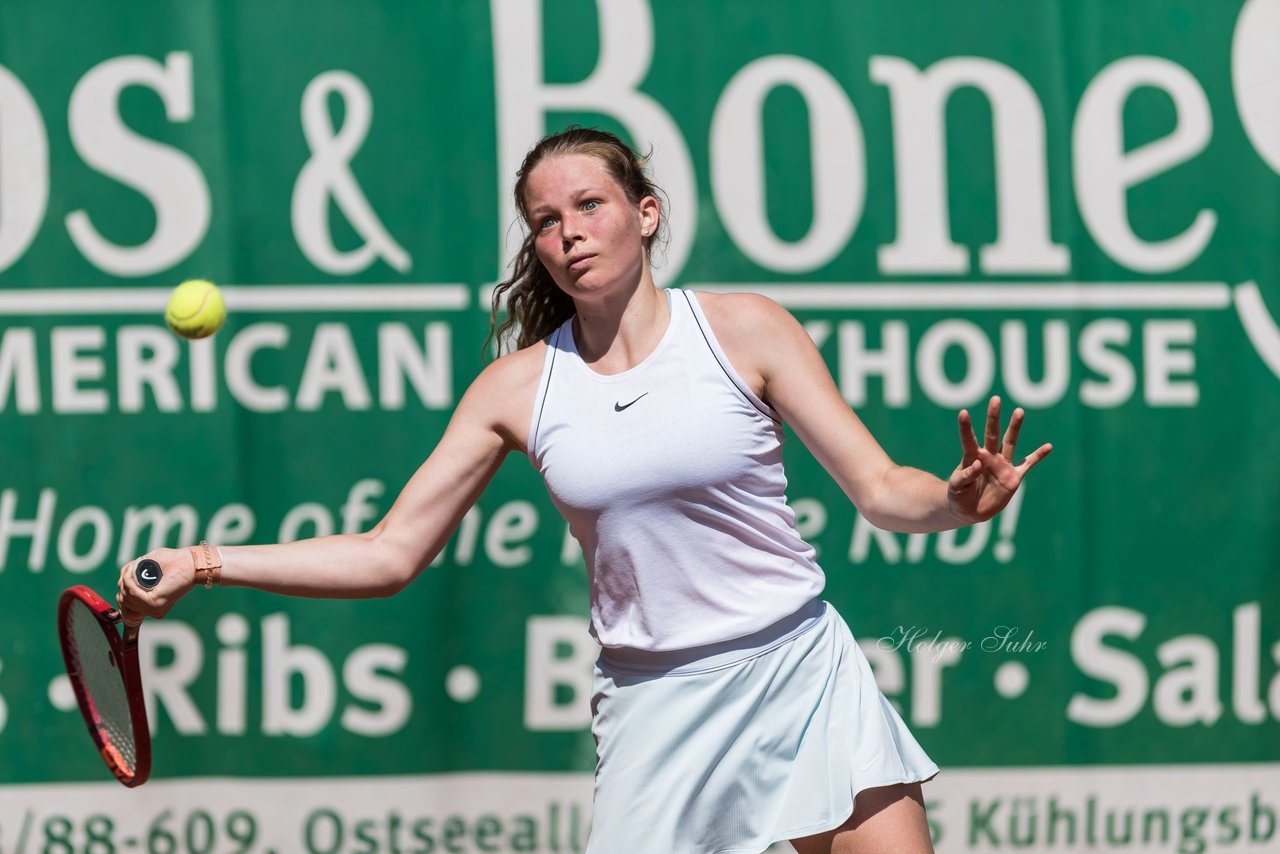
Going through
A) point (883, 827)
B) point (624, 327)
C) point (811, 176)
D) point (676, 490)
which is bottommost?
point (883, 827)

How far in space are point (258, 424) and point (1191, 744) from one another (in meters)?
2.54

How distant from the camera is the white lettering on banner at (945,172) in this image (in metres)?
3.55

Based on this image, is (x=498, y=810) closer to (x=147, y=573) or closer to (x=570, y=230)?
(x=147, y=573)

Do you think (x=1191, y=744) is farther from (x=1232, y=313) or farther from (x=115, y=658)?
(x=115, y=658)

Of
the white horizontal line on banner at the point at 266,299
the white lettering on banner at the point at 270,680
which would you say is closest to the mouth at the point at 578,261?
the white horizontal line on banner at the point at 266,299

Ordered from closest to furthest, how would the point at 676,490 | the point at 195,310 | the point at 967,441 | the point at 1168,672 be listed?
the point at 967,441 → the point at 676,490 → the point at 195,310 → the point at 1168,672

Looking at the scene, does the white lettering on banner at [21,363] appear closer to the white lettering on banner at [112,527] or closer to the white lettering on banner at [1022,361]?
the white lettering on banner at [112,527]

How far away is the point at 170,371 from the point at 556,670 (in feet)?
4.06

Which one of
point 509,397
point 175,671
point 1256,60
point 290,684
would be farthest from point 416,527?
point 1256,60

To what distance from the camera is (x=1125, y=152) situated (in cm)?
358

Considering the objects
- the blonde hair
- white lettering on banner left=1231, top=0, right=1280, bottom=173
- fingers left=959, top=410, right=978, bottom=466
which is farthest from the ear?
white lettering on banner left=1231, top=0, right=1280, bottom=173

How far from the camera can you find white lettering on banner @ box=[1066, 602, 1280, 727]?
358 cm

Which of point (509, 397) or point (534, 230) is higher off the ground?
point (534, 230)

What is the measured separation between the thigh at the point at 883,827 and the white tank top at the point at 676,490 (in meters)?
0.31
